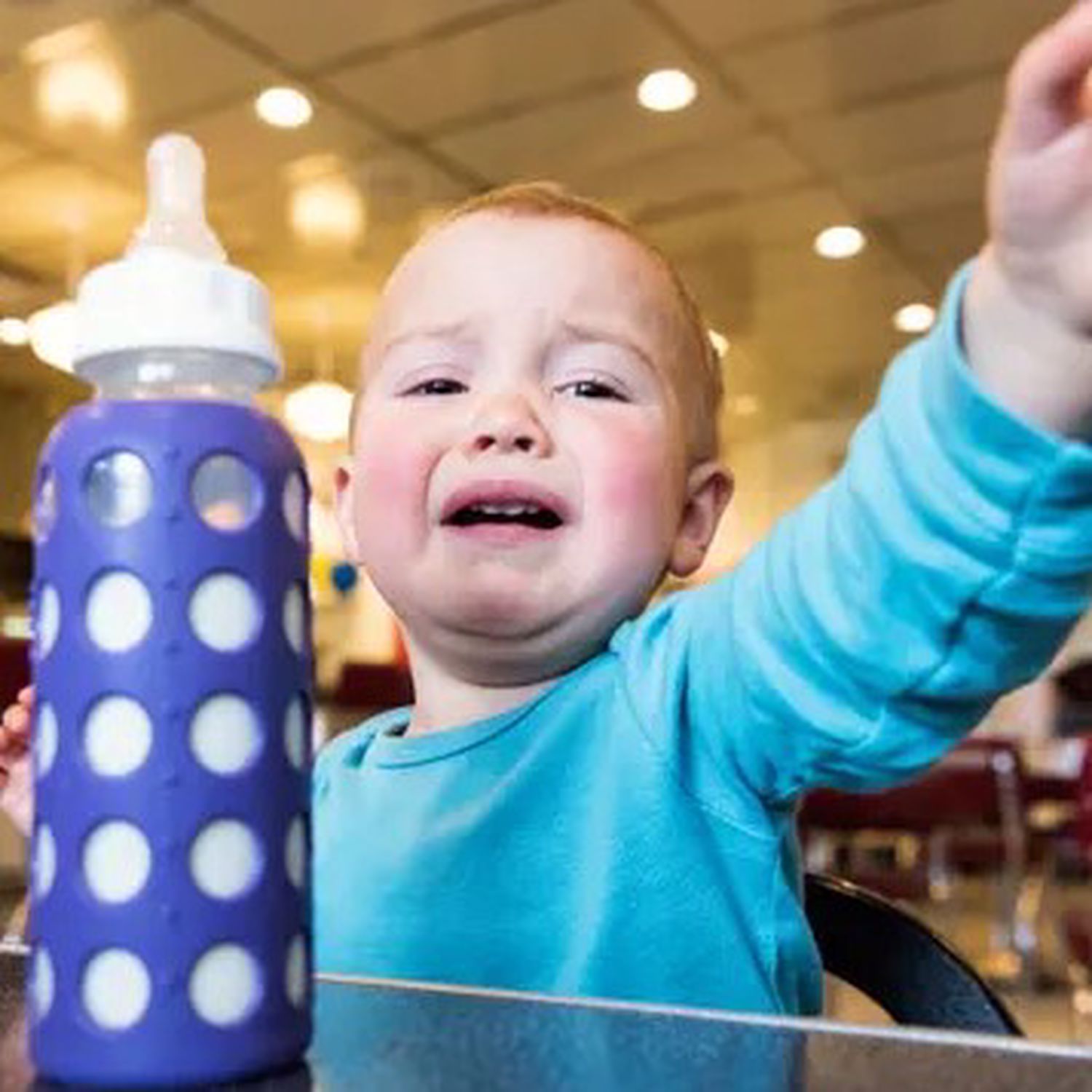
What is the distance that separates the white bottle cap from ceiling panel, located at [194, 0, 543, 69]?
13.1 feet

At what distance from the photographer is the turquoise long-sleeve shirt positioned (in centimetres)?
46

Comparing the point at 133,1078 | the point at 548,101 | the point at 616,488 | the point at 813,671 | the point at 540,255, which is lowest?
the point at 133,1078

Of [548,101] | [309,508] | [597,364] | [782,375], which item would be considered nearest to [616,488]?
[597,364]

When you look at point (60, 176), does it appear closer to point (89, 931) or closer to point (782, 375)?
point (782, 375)

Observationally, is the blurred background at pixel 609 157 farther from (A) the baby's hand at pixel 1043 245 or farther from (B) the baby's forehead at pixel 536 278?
(A) the baby's hand at pixel 1043 245

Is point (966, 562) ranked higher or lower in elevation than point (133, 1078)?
higher

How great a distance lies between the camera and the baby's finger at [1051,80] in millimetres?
372

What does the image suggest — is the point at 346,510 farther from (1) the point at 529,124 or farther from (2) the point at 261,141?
(2) the point at 261,141

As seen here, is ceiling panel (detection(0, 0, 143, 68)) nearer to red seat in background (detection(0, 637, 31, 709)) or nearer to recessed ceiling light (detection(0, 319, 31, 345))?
red seat in background (detection(0, 637, 31, 709))

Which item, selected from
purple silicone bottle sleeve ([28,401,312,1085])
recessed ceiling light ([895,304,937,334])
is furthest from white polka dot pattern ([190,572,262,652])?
recessed ceiling light ([895,304,937,334])

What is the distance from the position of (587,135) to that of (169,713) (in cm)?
491

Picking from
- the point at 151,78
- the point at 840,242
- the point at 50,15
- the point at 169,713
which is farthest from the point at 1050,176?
the point at 840,242

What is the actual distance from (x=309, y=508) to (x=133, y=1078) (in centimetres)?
15

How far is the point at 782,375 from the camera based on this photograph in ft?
28.4
